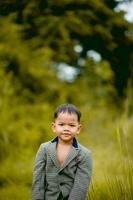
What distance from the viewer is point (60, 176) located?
2.78 metres

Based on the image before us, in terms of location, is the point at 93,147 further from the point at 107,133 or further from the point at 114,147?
the point at 107,133

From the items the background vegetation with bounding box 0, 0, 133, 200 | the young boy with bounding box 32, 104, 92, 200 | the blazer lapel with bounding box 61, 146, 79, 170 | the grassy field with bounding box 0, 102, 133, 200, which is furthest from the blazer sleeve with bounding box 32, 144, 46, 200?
the background vegetation with bounding box 0, 0, 133, 200

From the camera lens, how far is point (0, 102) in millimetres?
6871

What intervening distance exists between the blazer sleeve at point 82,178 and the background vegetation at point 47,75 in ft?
7.46

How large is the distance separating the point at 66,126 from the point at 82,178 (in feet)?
0.88

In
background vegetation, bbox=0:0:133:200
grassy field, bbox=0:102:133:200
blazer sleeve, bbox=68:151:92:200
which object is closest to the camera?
blazer sleeve, bbox=68:151:92:200

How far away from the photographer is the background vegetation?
6.30 m

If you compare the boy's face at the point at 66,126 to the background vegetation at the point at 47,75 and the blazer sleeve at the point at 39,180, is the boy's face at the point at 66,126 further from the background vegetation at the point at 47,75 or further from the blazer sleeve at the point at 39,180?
the background vegetation at the point at 47,75

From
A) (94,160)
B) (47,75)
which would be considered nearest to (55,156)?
(94,160)

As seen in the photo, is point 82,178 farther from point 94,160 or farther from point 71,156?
point 94,160

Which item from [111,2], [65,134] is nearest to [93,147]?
[111,2]

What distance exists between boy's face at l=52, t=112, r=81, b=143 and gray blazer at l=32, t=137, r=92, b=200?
0.07 m

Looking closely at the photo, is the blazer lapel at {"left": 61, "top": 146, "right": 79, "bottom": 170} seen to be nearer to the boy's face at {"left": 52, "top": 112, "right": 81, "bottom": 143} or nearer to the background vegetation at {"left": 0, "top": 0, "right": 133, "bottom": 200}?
the boy's face at {"left": 52, "top": 112, "right": 81, "bottom": 143}

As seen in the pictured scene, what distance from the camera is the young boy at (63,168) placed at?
2.77 m
